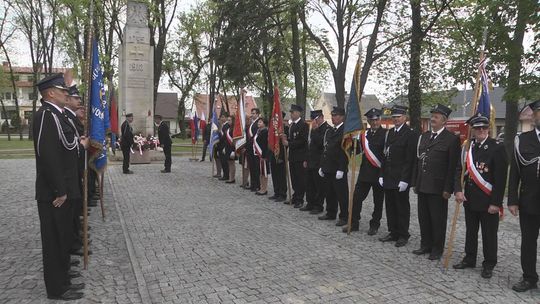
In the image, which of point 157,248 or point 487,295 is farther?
point 157,248

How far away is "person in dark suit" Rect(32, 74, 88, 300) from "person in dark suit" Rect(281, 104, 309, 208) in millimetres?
5568

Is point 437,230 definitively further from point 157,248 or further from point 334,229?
point 157,248

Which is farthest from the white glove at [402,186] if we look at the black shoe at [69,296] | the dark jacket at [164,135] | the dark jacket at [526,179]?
the dark jacket at [164,135]

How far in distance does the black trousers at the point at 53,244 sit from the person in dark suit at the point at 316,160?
17.4 feet

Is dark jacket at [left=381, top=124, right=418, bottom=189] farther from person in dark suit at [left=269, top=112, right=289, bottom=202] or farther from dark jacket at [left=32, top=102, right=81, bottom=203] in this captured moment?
dark jacket at [left=32, top=102, right=81, bottom=203]

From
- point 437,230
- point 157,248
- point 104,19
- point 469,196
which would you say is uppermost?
point 104,19

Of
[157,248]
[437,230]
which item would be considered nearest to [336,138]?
[437,230]

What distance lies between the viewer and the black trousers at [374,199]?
7266mm

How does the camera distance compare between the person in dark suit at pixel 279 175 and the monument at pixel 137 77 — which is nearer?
the person in dark suit at pixel 279 175

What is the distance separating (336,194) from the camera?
8203 mm

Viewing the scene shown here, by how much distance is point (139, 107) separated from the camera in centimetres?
1941

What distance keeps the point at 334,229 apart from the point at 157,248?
3.00 meters

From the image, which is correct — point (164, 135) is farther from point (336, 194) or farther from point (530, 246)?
point (530, 246)

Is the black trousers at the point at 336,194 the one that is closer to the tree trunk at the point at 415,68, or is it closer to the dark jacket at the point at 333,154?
the dark jacket at the point at 333,154
